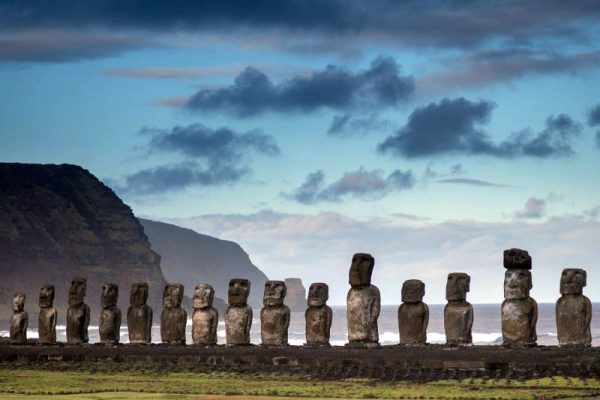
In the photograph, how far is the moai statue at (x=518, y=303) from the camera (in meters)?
30.4

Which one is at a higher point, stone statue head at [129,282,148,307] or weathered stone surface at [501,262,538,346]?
stone statue head at [129,282,148,307]

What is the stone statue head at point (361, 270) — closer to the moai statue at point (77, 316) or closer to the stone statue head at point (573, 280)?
the stone statue head at point (573, 280)

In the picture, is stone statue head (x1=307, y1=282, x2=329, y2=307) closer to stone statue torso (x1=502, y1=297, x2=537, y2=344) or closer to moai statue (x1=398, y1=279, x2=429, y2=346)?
moai statue (x1=398, y1=279, x2=429, y2=346)

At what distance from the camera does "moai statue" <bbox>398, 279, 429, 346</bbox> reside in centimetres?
3167

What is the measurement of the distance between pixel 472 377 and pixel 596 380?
2.73 m

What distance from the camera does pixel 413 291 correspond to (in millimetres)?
31812

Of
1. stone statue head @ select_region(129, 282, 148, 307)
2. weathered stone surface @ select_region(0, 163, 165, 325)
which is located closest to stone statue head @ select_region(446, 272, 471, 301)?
stone statue head @ select_region(129, 282, 148, 307)

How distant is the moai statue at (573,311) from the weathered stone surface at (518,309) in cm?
63

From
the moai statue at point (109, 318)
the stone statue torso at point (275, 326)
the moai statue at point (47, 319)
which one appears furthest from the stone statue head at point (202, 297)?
the moai statue at point (47, 319)

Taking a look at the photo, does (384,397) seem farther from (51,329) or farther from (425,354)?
(51,329)

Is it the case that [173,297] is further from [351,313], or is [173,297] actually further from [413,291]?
[413,291]

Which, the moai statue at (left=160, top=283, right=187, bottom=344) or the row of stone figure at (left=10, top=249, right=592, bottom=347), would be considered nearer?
the row of stone figure at (left=10, top=249, right=592, bottom=347)

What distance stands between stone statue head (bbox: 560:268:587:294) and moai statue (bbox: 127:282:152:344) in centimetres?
1164

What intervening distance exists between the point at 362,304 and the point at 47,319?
989 cm
